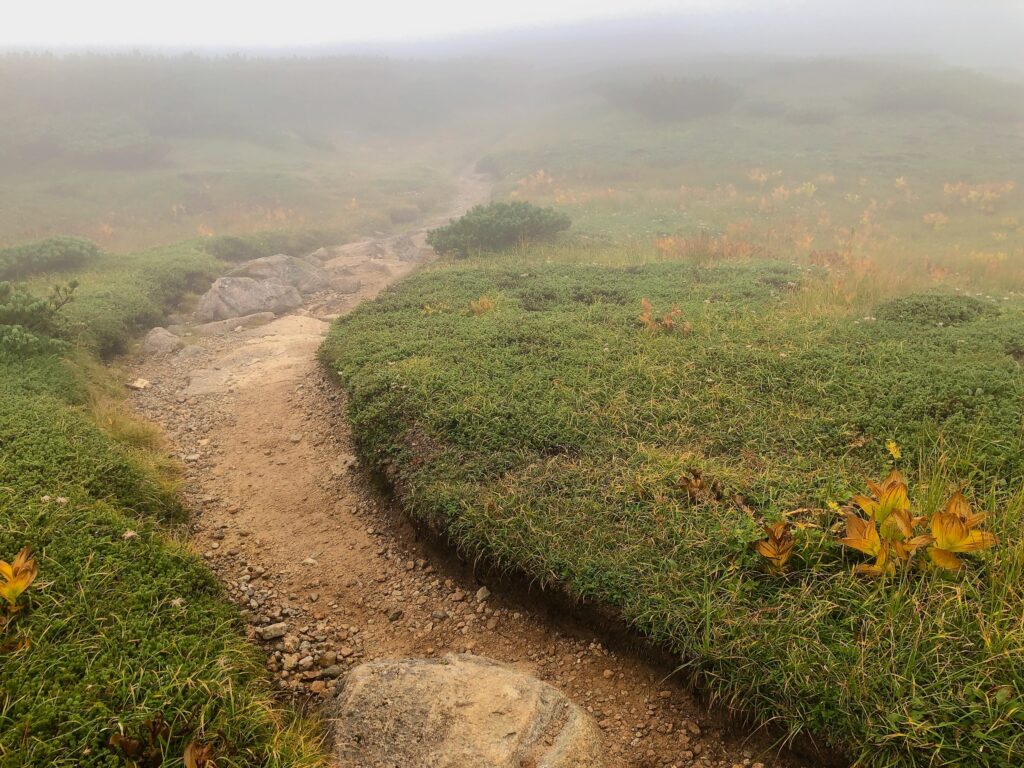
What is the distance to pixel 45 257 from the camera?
16281mm

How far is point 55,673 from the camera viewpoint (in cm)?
373

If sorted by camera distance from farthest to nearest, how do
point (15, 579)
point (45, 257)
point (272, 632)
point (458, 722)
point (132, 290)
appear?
point (45, 257), point (132, 290), point (272, 632), point (15, 579), point (458, 722)

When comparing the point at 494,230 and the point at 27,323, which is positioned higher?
the point at 27,323

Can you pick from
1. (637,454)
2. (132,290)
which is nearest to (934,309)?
(637,454)

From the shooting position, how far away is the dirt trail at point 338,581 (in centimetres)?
437

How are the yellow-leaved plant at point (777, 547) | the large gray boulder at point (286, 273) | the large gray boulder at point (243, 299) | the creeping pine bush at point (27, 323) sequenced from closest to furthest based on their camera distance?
1. the yellow-leaved plant at point (777, 547)
2. the creeping pine bush at point (27, 323)
3. the large gray boulder at point (243, 299)
4. the large gray boulder at point (286, 273)

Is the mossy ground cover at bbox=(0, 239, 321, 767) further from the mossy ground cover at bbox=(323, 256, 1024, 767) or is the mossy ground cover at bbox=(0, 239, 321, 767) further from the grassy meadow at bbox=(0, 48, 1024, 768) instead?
the mossy ground cover at bbox=(323, 256, 1024, 767)

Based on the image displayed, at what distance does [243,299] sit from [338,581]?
11.4 meters

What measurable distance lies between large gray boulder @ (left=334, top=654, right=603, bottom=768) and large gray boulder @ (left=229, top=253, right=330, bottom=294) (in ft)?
47.4

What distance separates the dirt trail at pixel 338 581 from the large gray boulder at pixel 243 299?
15.8 ft

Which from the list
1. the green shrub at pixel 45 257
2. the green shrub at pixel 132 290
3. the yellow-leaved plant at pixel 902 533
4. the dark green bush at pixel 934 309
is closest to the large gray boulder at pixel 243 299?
the green shrub at pixel 132 290

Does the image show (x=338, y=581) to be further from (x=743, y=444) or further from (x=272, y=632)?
(x=743, y=444)

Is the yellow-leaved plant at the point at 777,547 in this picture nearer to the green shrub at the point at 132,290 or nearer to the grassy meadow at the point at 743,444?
the grassy meadow at the point at 743,444

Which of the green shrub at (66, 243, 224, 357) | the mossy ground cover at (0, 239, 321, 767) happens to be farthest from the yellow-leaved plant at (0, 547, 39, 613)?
the green shrub at (66, 243, 224, 357)
